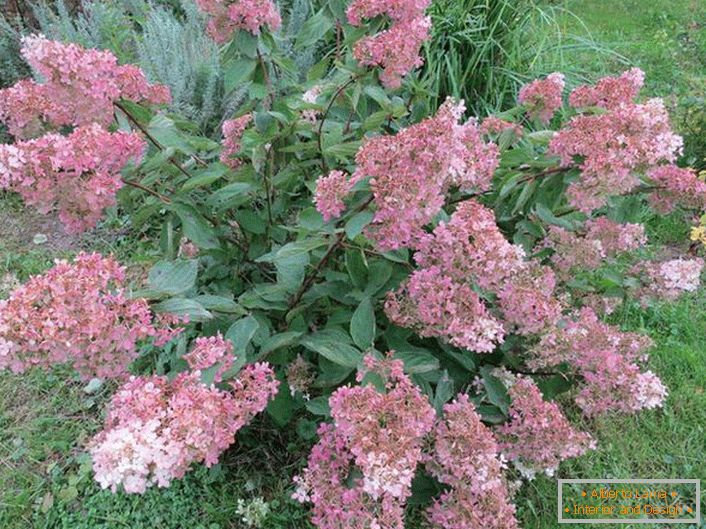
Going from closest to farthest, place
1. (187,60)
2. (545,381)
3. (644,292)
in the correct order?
(545,381) < (644,292) < (187,60)

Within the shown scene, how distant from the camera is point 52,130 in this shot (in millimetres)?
1480

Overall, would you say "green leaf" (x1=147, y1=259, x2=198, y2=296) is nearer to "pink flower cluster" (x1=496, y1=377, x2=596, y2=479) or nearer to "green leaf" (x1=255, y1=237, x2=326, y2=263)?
"green leaf" (x1=255, y1=237, x2=326, y2=263)

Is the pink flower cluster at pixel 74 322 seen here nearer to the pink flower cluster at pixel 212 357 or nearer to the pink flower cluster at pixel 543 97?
the pink flower cluster at pixel 212 357

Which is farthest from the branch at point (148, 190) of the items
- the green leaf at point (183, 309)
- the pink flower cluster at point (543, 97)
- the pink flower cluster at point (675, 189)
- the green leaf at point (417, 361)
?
the pink flower cluster at point (675, 189)

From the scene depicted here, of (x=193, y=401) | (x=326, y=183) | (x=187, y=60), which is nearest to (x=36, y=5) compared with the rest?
(x=187, y=60)

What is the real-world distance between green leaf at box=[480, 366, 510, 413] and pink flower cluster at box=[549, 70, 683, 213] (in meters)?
0.50

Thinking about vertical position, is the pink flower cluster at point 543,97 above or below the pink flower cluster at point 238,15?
below

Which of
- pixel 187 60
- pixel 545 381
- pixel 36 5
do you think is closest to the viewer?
pixel 545 381

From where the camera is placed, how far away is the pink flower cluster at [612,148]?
136cm

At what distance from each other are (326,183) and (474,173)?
0.35 meters

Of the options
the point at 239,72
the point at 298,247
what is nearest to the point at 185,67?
the point at 239,72

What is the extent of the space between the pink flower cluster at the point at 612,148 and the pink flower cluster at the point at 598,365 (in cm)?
35

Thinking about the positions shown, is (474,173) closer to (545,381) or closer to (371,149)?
(371,149)

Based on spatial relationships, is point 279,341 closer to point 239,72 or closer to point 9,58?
point 239,72
